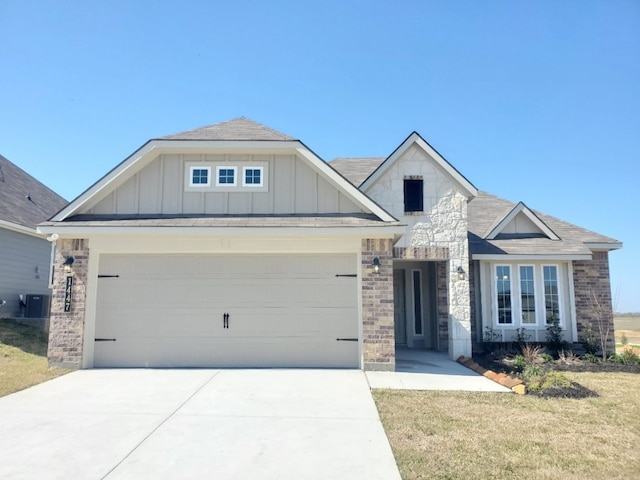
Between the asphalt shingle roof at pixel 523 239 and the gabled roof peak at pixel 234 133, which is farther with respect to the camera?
the asphalt shingle roof at pixel 523 239

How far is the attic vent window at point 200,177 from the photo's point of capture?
953cm

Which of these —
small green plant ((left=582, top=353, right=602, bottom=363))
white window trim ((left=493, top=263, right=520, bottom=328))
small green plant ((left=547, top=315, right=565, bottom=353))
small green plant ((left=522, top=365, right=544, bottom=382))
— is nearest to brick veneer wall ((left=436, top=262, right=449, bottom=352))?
white window trim ((left=493, top=263, right=520, bottom=328))

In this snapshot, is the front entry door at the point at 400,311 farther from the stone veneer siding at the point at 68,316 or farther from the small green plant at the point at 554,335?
the stone veneer siding at the point at 68,316

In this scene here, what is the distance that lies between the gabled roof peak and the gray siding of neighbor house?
327 inches

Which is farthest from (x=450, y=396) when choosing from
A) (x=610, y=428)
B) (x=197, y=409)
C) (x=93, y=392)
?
(x=93, y=392)

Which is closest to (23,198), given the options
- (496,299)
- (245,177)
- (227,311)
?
(245,177)

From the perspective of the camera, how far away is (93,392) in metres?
6.94

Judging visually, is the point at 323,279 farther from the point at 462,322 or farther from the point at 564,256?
the point at 564,256

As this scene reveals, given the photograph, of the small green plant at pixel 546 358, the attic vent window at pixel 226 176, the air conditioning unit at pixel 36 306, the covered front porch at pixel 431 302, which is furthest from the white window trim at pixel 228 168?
the air conditioning unit at pixel 36 306

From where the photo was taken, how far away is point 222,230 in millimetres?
8617

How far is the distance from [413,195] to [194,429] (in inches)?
325

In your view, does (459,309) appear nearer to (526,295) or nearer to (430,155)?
(526,295)

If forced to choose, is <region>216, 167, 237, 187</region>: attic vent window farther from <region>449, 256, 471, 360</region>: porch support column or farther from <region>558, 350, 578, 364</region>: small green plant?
<region>558, 350, 578, 364</region>: small green plant

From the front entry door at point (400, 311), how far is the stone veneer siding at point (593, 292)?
4853mm
